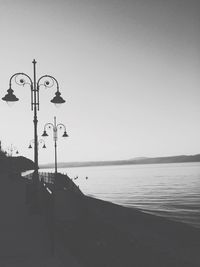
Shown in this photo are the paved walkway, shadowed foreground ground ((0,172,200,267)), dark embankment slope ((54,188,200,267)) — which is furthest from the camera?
dark embankment slope ((54,188,200,267))

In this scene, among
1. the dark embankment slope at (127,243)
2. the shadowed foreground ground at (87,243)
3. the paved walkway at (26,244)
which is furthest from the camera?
the dark embankment slope at (127,243)

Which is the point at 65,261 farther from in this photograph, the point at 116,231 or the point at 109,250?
the point at 116,231

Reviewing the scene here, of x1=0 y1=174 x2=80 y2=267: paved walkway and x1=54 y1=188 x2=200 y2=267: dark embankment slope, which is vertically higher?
x1=0 y1=174 x2=80 y2=267: paved walkway

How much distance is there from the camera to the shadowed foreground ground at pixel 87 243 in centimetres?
713

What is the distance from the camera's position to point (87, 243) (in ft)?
28.6

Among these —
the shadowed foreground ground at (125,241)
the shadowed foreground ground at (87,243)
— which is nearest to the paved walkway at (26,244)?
the shadowed foreground ground at (87,243)

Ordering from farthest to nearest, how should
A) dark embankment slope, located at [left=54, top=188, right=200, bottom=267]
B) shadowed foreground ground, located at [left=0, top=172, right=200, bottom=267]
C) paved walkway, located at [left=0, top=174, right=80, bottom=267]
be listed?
dark embankment slope, located at [left=54, top=188, right=200, bottom=267] → shadowed foreground ground, located at [left=0, top=172, right=200, bottom=267] → paved walkway, located at [left=0, top=174, right=80, bottom=267]

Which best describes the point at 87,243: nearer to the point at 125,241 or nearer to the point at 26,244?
the point at 125,241

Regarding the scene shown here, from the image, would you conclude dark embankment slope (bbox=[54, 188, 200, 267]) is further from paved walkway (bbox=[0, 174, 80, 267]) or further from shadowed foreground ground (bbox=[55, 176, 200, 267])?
paved walkway (bbox=[0, 174, 80, 267])

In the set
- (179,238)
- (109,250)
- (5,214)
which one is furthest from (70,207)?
(109,250)

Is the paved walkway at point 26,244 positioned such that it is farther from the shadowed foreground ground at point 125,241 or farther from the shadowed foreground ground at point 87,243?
the shadowed foreground ground at point 125,241

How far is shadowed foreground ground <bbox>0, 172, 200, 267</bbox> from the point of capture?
7.13m

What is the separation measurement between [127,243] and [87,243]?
133 centimetres

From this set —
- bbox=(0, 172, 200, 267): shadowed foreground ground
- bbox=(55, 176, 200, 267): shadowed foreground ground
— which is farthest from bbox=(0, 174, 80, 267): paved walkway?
bbox=(55, 176, 200, 267): shadowed foreground ground
